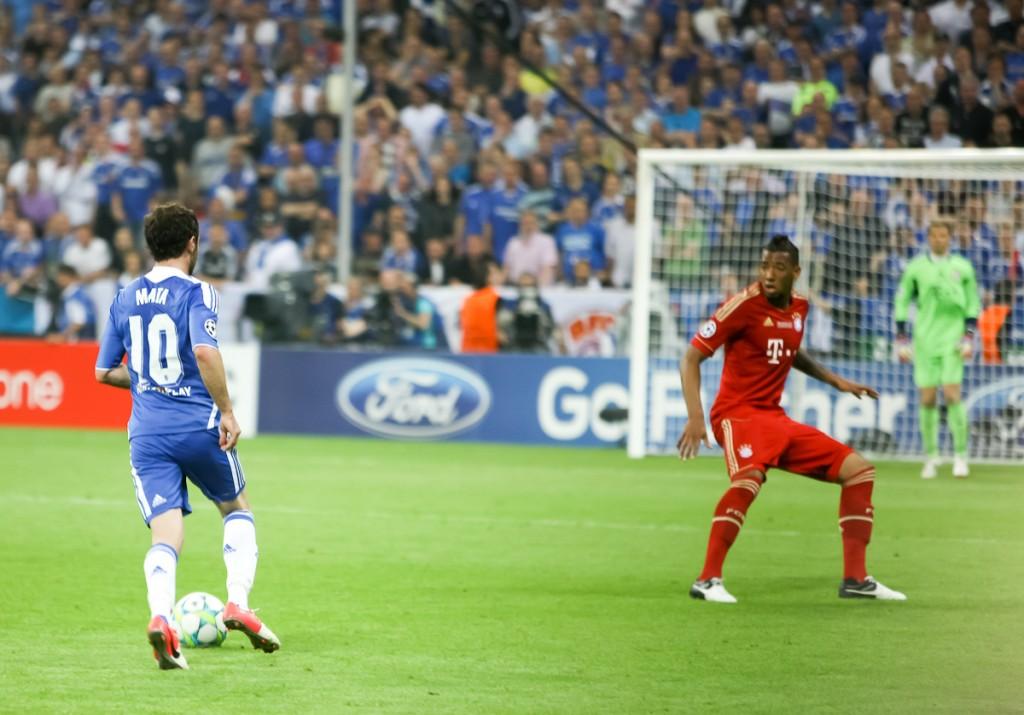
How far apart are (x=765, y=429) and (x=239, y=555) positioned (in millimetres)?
2977

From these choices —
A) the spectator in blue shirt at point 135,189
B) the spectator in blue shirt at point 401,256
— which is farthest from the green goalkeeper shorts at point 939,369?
the spectator in blue shirt at point 135,189

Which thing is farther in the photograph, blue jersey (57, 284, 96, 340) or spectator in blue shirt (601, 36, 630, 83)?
spectator in blue shirt (601, 36, 630, 83)

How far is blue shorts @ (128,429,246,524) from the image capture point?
647 cm

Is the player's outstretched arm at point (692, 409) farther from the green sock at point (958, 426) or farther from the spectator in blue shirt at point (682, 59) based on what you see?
the spectator in blue shirt at point (682, 59)

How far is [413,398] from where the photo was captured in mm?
18188

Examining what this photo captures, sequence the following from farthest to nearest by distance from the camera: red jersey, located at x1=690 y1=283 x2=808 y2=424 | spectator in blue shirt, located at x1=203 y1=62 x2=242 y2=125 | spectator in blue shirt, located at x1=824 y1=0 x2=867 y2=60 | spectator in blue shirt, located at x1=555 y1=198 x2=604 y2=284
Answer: spectator in blue shirt, located at x1=203 y1=62 x2=242 y2=125, spectator in blue shirt, located at x1=824 y1=0 x2=867 y2=60, spectator in blue shirt, located at x1=555 y1=198 x2=604 y2=284, red jersey, located at x1=690 y1=283 x2=808 y2=424

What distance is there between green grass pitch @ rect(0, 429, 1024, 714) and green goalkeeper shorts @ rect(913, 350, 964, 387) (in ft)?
3.12

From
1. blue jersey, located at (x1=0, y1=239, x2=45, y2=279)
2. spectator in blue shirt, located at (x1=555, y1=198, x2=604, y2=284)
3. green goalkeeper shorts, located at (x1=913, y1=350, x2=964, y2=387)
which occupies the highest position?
spectator in blue shirt, located at (x1=555, y1=198, x2=604, y2=284)

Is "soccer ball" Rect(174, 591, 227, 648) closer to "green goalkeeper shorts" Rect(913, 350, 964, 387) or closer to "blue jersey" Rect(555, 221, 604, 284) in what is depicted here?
"green goalkeeper shorts" Rect(913, 350, 964, 387)

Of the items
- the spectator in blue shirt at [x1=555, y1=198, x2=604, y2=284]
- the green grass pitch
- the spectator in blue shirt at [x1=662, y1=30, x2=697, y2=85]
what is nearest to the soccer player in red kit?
the green grass pitch

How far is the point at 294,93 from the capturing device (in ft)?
71.7

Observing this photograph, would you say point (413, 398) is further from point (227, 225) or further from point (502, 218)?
point (227, 225)

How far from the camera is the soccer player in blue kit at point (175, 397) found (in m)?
6.39

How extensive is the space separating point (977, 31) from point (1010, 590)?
39.1 feet
